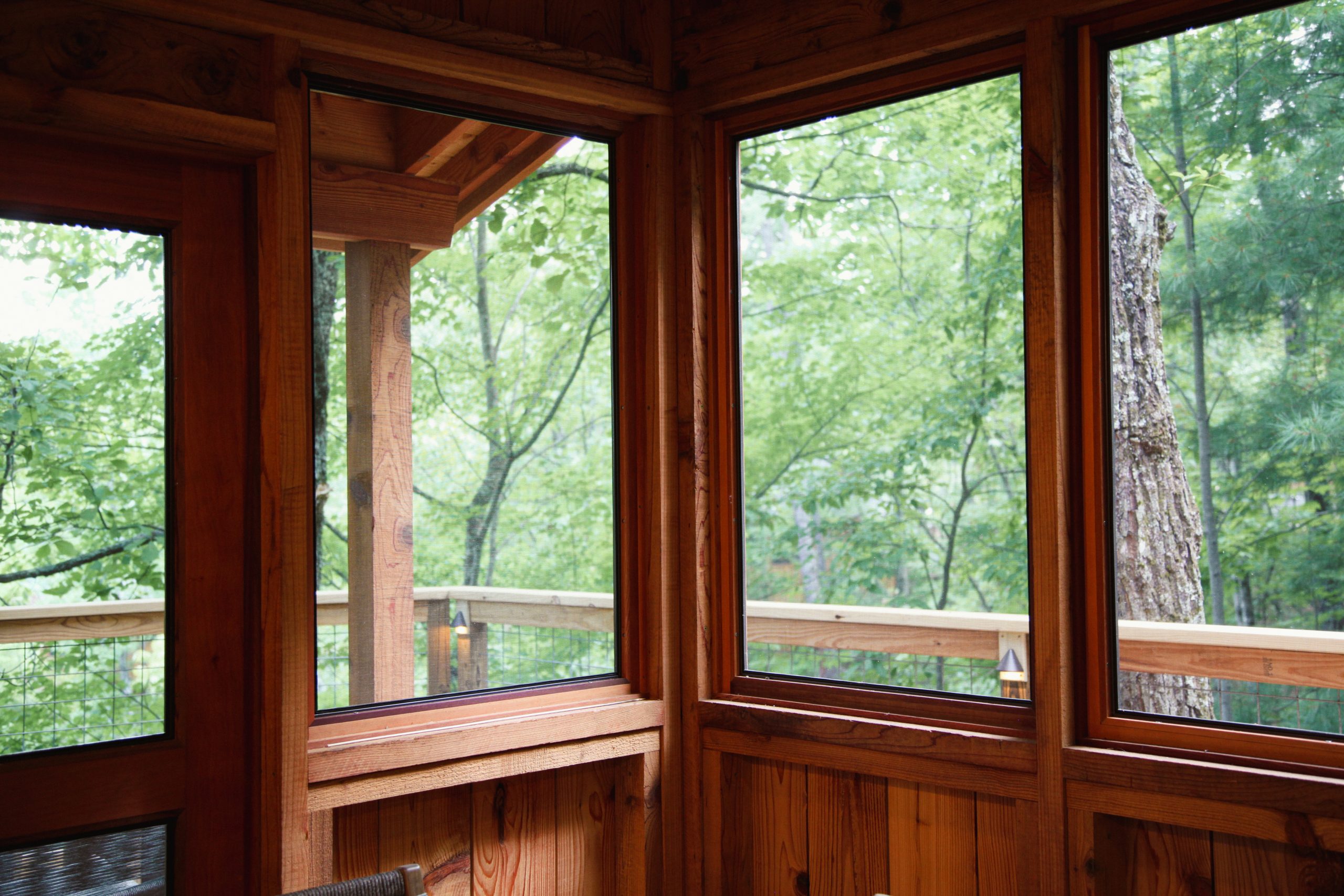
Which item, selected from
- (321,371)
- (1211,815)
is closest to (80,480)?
(321,371)

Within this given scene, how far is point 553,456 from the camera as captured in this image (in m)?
2.38

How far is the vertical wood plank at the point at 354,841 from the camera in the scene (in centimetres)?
199

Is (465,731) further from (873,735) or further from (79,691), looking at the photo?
(873,735)

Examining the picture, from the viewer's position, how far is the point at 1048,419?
75.7 inches

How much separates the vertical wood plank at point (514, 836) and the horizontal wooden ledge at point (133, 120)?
141cm

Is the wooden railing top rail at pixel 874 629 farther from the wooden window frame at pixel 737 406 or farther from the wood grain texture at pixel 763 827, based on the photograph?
the wood grain texture at pixel 763 827

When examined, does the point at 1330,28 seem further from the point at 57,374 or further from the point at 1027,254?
the point at 57,374

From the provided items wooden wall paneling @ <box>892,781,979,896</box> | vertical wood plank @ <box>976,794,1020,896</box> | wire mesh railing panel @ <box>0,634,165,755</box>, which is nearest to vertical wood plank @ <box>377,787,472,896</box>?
wire mesh railing panel @ <box>0,634,165,755</box>

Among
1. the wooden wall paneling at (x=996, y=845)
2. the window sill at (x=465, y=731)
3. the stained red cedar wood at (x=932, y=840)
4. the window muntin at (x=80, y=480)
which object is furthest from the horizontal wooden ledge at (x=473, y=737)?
the wooden wall paneling at (x=996, y=845)

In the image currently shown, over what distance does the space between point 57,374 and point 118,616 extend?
0.46 m

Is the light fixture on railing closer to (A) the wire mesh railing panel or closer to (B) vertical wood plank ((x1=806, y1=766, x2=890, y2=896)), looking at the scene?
(B) vertical wood plank ((x1=806, y1=766, x2=890, y2=896))

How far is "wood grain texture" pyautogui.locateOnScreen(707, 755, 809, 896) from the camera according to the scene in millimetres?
2254

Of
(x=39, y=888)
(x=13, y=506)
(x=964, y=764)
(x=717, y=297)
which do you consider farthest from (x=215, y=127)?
(x=964, y=764)

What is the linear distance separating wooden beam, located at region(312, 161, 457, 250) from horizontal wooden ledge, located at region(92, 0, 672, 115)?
9.4 inches
